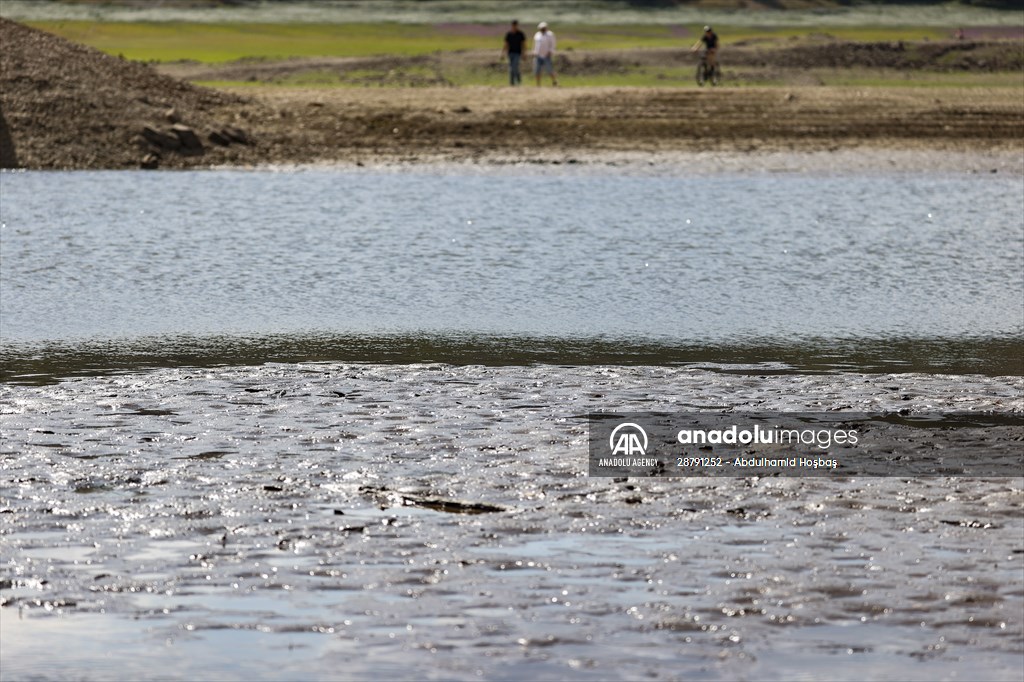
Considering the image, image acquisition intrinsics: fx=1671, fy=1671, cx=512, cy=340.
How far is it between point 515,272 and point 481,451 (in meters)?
7.90

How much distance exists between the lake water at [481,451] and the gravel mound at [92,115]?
938cm

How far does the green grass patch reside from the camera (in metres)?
64.4

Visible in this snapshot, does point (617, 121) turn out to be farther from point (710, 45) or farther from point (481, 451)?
point (481, 451)

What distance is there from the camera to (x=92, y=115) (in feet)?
106

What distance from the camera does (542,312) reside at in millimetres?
15352

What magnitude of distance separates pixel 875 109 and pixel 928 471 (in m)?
29.9

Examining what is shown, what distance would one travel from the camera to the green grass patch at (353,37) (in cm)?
6444

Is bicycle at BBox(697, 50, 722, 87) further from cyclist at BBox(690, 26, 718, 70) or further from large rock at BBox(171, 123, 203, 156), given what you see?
large rock at BBox(171, 123, 203, 156)

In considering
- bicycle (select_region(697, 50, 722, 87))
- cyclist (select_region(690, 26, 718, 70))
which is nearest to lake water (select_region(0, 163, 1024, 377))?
cyclist (select_region(690, 26, 718, 70))

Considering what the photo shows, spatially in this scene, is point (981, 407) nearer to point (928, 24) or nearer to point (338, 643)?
point (338, 643)

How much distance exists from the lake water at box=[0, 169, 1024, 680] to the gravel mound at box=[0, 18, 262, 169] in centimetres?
938

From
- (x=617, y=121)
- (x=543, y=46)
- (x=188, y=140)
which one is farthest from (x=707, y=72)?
(x=188, y=140)

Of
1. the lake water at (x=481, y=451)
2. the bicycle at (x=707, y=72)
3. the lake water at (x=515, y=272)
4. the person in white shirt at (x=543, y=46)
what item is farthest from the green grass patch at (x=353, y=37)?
the lake water at (x=481, y=451)

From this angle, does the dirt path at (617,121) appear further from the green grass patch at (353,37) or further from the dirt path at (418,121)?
the green grass patch at (353,37)
